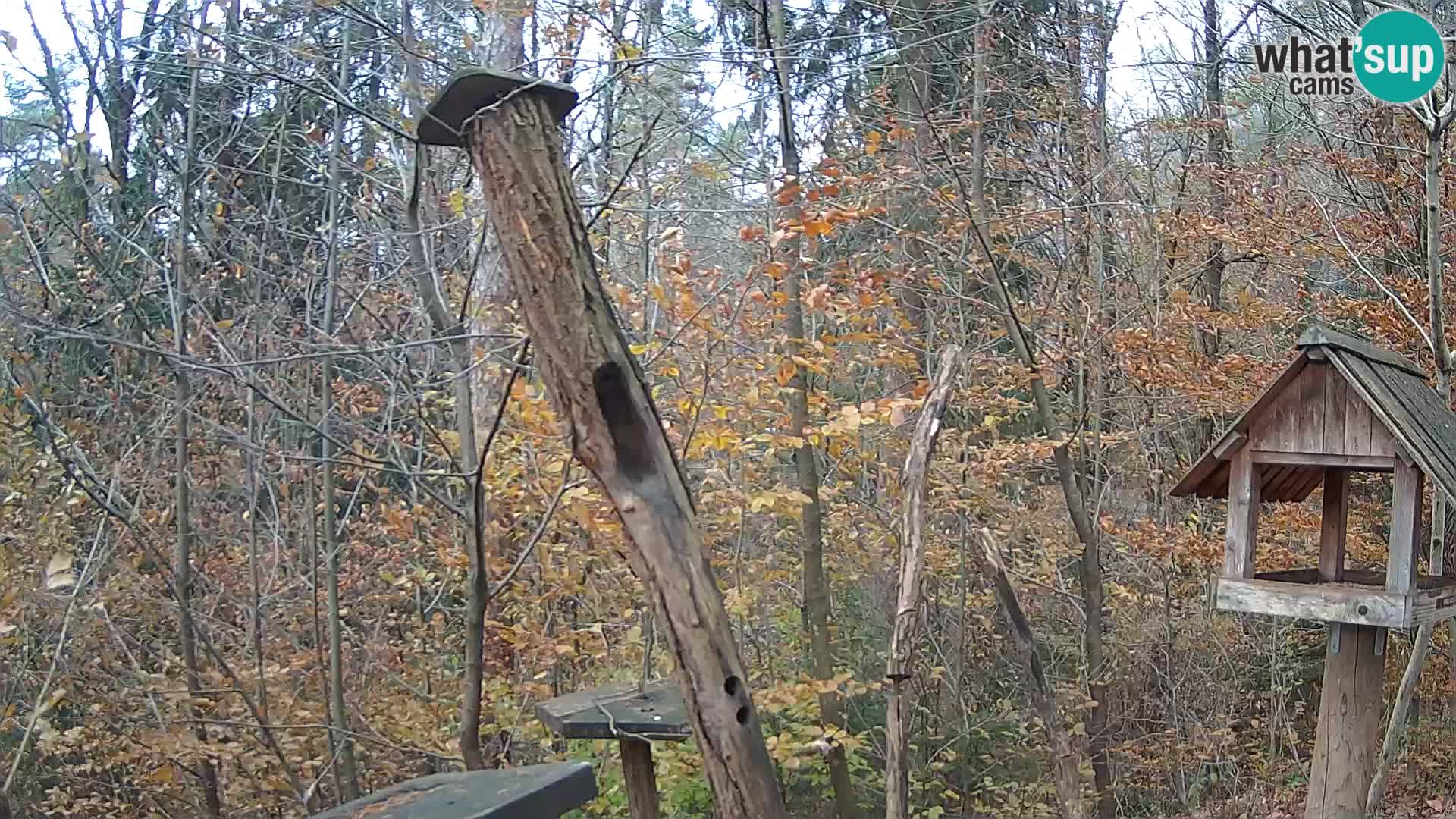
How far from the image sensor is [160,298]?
543 cm

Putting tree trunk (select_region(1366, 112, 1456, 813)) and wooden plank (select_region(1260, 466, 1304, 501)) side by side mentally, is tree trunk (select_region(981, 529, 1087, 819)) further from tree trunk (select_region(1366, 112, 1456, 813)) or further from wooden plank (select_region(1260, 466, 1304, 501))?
tree trunk (select_region(1366, 112, 1456, 813))

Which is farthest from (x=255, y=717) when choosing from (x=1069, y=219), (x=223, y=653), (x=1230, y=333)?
(x=1230, y=333)

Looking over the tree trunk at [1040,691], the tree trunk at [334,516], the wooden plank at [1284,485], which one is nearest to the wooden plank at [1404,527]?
the wooden plank at [1284,485]

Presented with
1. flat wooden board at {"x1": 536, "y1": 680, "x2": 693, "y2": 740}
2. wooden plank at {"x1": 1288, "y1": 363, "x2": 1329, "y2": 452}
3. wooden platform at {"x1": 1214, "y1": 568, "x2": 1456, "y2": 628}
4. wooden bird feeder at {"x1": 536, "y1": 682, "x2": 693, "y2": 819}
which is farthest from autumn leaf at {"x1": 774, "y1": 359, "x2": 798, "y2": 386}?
wooden plank at {"x1": 1288, "y1": 363, "x2": 1329, "y2": 452}

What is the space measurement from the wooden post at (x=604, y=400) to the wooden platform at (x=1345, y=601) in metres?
1.67

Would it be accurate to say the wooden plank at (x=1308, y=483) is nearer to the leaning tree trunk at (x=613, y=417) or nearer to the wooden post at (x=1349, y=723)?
the wooden post at (x=1349, y=723)

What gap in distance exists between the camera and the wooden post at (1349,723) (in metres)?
3.41

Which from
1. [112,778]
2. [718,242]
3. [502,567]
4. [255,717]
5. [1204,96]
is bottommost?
[112,778]

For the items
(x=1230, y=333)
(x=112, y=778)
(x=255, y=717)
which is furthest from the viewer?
(x=1230, y=333)

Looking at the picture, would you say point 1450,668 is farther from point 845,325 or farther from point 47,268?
point 47,268

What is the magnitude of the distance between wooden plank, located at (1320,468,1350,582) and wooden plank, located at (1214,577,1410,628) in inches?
4.4

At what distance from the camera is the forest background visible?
14.8ft

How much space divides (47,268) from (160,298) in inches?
19.7

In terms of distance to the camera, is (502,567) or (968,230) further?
(968,230)
